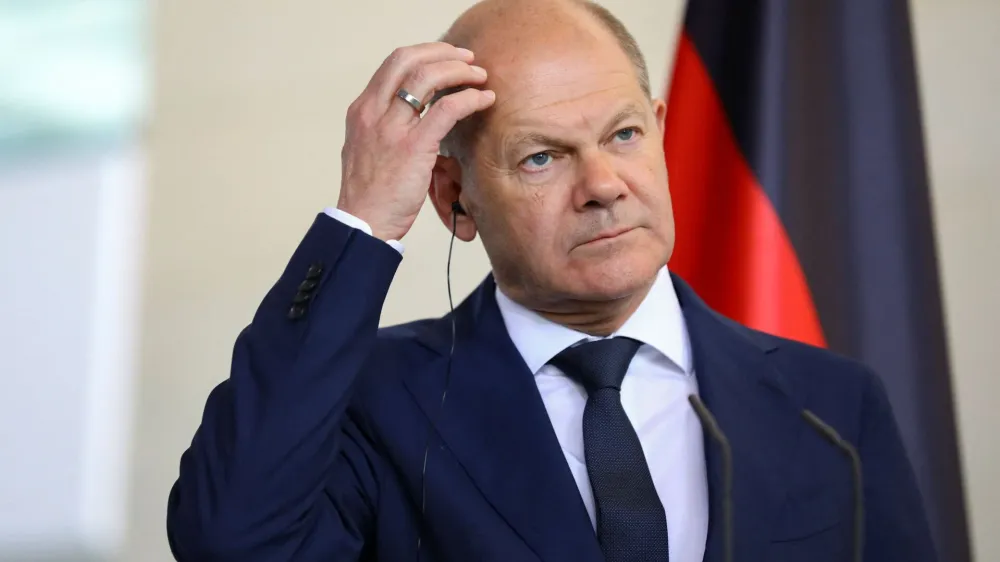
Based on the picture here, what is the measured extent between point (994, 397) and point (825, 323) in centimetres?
55

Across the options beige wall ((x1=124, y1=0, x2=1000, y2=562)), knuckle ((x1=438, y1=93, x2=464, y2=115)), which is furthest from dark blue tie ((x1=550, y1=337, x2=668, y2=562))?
beige wall ((x1=124, y1=0, x2=1000, y2=562))

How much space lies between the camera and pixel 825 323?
2.06 metres

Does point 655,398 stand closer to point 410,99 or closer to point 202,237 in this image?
point 410,99

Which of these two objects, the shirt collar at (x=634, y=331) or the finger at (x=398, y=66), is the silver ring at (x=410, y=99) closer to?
the finger at (x=398, y=66)

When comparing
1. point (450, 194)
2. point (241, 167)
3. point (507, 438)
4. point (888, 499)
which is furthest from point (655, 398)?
point (241, 167)

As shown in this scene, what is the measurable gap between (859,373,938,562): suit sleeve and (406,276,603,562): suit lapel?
0.40m

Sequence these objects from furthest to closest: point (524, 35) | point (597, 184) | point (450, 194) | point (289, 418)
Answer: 1. point (450, 194)
2. point (524, 35)
3. point (597, 184)
4. point (289, 418)

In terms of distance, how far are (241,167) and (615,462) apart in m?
1.47

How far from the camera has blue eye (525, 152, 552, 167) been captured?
151cm

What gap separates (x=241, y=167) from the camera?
2578 mm

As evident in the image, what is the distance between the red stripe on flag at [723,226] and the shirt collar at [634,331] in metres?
0.52

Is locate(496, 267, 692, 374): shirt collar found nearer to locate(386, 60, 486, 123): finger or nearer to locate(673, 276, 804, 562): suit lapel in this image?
locate(673, 276, 804, 562): suit lapel

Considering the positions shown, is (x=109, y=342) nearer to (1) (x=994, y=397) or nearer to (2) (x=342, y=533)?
(2) (x=342, y=533)

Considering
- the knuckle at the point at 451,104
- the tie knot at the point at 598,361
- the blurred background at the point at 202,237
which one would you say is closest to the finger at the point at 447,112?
the knuckle at the point at 451,104
